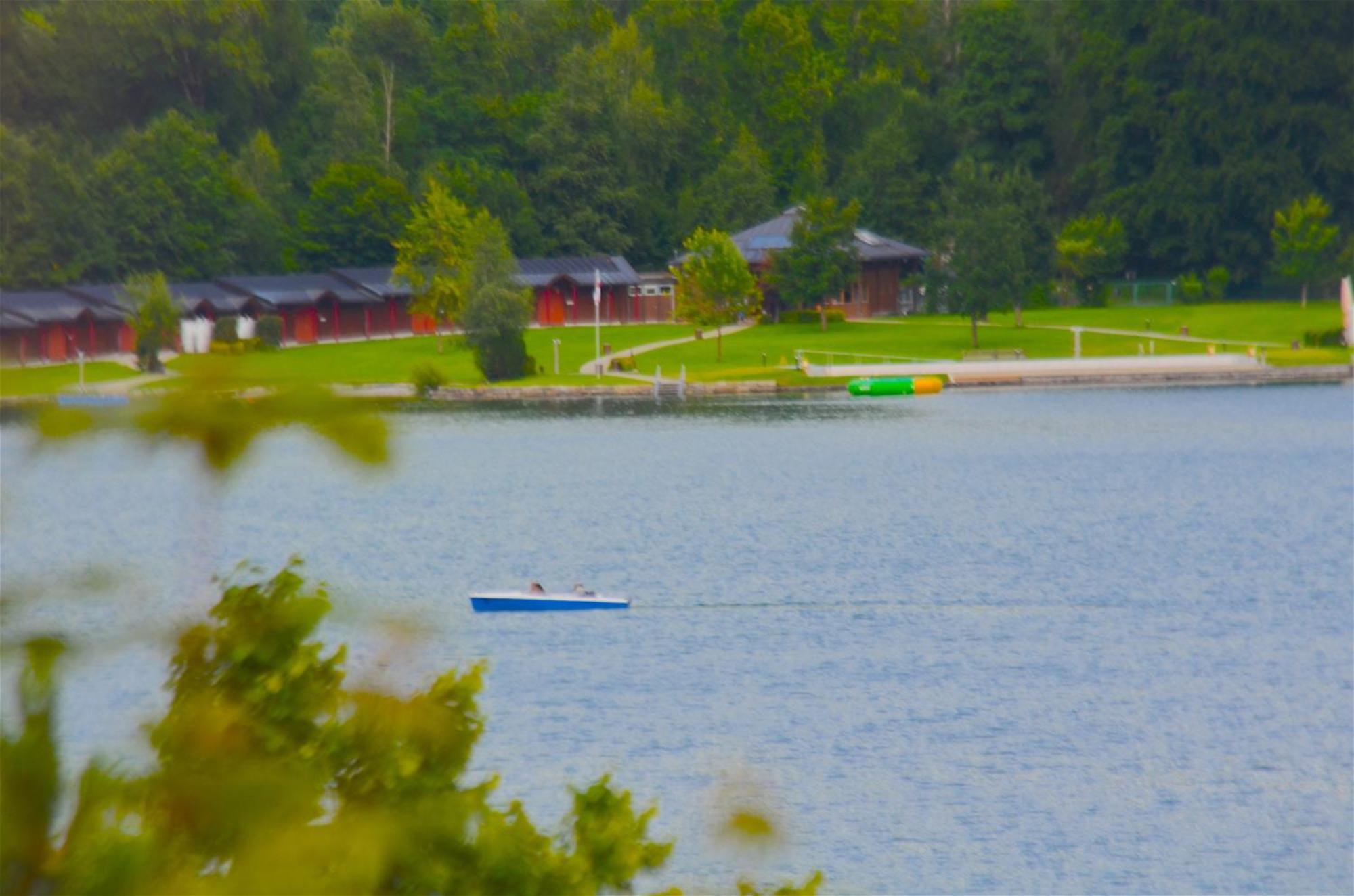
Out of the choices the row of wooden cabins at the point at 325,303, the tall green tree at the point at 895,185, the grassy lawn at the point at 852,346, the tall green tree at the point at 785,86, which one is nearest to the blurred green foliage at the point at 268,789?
the row of wooden cabins at the point at 325,303

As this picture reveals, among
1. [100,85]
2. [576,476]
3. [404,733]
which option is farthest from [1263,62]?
[404,733]

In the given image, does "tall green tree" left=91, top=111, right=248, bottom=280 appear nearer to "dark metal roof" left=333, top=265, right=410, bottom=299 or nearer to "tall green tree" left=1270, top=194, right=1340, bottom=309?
"dark metal roof" left=333, top=265, right=410, bottom=299

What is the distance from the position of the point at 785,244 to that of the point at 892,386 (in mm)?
19210

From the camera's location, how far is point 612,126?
101 metres

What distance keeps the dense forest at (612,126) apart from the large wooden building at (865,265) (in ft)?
8.89

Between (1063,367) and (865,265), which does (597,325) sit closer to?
(865,265)

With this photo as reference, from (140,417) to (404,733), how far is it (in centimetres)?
134

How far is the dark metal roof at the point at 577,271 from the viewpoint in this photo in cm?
9475

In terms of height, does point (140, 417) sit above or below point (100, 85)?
below

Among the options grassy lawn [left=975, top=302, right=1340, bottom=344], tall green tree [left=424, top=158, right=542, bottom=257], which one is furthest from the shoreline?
tall green tree [left=424, top=158, right=542, bottom=257]

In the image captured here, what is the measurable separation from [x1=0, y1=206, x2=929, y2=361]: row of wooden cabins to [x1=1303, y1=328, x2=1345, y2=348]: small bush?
62.3 ft

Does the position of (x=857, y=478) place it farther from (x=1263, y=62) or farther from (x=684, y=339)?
(x=1263, y=62)

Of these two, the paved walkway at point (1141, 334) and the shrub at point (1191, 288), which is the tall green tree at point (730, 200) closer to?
the paved walkway at point (1141, 334)

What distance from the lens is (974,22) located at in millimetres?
99625
